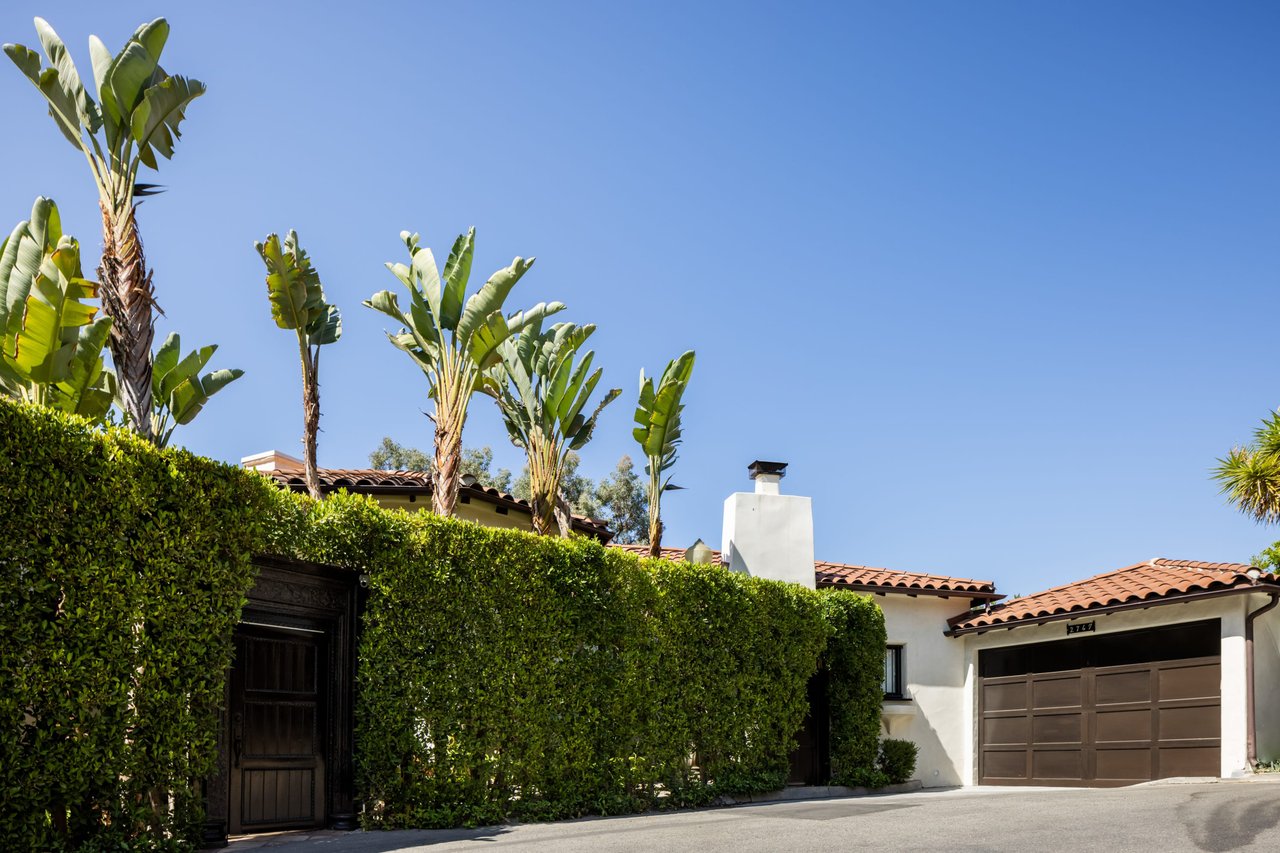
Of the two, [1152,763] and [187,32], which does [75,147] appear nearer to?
[187,32]

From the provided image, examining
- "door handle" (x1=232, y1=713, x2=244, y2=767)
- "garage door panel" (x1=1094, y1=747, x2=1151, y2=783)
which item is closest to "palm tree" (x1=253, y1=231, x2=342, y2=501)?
"door handle" (x1=232, y1=713, x2=244, y2=767)

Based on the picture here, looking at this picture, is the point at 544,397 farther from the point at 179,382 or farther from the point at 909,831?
the point at 909,831

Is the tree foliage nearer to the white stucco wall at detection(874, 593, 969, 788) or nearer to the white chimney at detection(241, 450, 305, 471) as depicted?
the white chimney at detection(241, 450, 305, 471)

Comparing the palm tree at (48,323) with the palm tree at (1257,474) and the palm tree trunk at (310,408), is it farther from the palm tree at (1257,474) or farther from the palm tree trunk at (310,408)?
the palm tree at (1257,474)

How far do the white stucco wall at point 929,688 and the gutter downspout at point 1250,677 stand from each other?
6692 millimetres

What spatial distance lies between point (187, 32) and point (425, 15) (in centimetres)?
265

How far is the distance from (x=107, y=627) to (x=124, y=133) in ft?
20.1

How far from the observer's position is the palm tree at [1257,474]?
1842 cm

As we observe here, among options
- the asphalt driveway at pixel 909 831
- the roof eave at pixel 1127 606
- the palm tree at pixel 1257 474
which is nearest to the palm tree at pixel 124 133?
the asphalt driveway at pixel 909 831

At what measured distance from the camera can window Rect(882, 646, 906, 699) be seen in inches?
844

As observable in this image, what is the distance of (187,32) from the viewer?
38.4 feet

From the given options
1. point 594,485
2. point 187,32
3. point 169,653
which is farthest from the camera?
point 594,485

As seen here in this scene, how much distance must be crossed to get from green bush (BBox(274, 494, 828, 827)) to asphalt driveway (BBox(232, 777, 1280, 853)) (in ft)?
2.29

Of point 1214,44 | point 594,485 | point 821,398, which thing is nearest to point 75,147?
point 821,398
